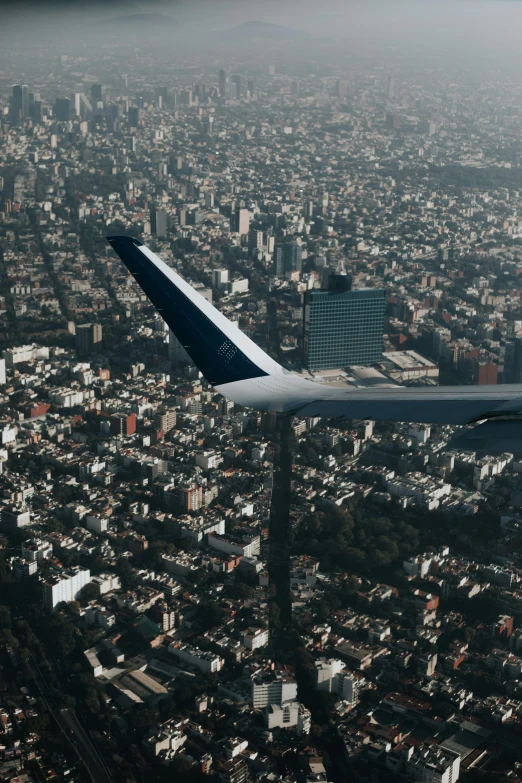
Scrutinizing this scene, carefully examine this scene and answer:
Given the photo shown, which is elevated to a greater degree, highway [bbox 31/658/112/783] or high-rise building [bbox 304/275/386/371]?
high-rise building [bbox 304/275/386/371]

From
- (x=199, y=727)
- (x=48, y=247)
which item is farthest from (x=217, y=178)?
(x=199, y=727)

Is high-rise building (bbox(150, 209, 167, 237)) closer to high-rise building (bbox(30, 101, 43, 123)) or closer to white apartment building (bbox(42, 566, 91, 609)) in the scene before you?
high-rise building (bbox(30, 101, 43, 123))

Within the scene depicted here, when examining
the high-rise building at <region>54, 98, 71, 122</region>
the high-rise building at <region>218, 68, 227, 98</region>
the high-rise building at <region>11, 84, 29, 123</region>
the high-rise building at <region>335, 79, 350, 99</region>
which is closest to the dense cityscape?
the high-rise building at <region>11, 84, 29, 123</region>

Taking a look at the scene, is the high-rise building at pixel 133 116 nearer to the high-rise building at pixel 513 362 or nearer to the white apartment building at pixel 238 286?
the white apartment building at pixel 238 286

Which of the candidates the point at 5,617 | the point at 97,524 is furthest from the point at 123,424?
the point at 5,617

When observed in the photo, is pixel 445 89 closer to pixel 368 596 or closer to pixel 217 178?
pixel 217 178

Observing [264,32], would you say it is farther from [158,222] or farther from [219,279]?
[219,279]
